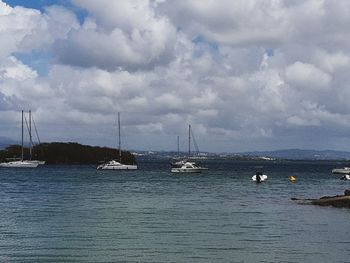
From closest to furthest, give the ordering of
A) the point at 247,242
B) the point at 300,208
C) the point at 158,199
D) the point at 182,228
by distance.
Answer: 1. the point at 247,242
2. the point at 182,228
3. the point at 300,208
4. the point at 158,199

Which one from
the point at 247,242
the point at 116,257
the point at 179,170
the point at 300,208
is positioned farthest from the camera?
the point at 179,170

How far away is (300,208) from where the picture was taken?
218 ft

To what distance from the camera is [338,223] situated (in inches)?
2068

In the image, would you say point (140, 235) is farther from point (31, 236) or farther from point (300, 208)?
point (300, 208)

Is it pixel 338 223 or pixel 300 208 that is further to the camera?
pixel 300 208

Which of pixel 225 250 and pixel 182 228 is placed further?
pixel 182 228

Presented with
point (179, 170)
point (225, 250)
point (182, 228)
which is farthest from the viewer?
point (179, 170)

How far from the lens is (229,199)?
81.2 m

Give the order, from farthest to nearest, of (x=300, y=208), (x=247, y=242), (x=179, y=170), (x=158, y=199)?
(x=179, y=170), (x=158, y=199), (x=300, y=208), (x=247, y=242)

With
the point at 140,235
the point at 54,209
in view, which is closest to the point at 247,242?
the point at 140,235

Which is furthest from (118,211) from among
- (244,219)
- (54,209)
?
(244,219)

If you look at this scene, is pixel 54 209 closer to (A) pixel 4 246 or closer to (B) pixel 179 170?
(A) pixel 4 246

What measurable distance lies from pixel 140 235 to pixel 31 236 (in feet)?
26.2

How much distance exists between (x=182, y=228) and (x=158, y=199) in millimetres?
30745
